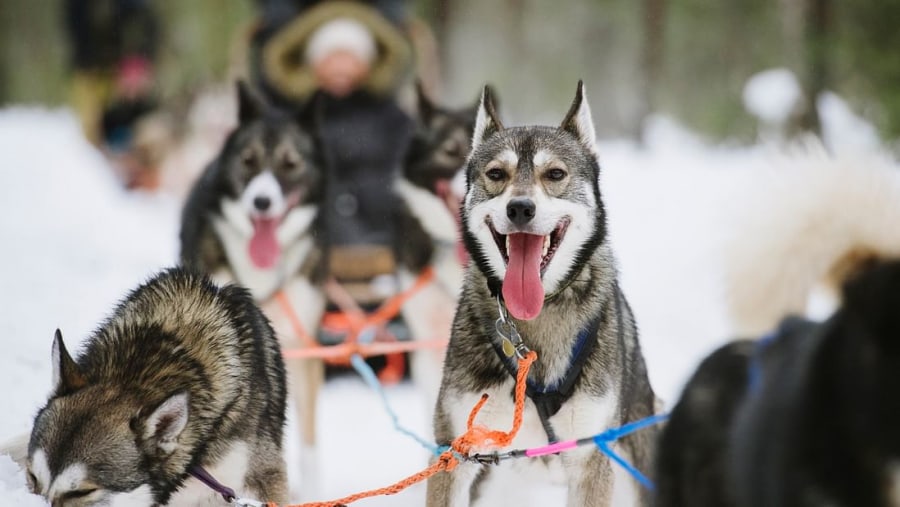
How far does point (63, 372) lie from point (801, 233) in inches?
71.4

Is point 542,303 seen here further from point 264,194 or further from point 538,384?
point 264,194

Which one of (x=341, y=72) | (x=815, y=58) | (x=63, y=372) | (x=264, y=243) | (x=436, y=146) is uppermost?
(x=815, y=58)

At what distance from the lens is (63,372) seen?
2.05 m

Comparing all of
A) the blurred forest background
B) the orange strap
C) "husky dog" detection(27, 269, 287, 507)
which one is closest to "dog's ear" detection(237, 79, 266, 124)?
the orange strap

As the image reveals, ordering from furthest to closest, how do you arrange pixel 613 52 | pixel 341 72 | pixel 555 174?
pixel 613 52 → pixel 341 72 → pixel 555 174

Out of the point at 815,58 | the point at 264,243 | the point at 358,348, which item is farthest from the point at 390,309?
the point at 815,58

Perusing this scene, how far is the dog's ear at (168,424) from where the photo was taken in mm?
1998

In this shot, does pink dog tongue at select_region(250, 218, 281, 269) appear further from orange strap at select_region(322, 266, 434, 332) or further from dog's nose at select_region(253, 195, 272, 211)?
orange strap at select_region(322, 266, 434, 332)

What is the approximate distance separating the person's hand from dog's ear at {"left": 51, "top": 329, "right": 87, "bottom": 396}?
3154 millimetres

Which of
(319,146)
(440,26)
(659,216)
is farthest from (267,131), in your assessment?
(440,26)

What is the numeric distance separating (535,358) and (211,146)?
301 inches

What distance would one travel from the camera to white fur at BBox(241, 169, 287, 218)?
3377mm

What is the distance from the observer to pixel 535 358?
214 centimetres

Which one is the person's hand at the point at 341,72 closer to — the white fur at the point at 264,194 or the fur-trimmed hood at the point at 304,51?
the fur-trimmed hood at the point at 304,51
